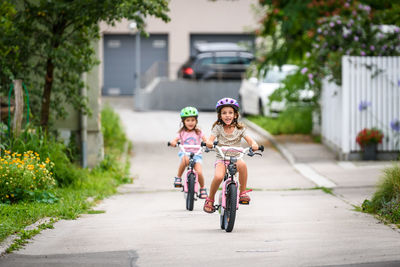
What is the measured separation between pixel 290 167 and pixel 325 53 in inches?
117

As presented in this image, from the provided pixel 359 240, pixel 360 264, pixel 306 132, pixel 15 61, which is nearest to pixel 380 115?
pixel 306 132

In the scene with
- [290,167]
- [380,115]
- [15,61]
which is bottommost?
[290,167]

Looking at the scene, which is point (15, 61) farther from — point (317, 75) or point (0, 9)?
point (317, 75)

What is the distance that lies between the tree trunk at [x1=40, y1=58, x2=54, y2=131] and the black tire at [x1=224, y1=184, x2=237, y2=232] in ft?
19.8

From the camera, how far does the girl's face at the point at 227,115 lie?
9.06 m

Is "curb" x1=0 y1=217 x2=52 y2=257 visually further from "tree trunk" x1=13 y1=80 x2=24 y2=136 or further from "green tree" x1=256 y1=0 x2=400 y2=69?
"green tree" x1=256 y1=0 x2=400 y2=69

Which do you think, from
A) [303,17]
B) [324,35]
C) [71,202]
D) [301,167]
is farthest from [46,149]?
[303,17]

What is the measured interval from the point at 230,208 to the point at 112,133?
1120 centimetres

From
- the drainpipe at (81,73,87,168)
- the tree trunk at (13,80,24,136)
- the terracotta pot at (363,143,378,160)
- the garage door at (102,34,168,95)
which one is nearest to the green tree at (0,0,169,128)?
the drainpipe at (81,73,87,168)

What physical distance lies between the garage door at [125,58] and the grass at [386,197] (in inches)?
1092

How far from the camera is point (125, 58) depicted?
37688mm

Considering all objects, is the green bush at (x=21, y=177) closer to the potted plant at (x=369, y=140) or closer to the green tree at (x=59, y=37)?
the green tree at (x=59, y=37)

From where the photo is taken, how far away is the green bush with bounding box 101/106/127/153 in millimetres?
18422

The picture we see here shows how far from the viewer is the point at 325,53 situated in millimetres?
17641
